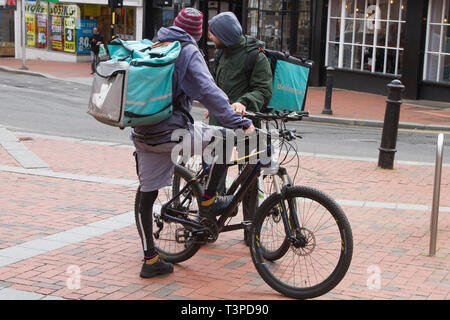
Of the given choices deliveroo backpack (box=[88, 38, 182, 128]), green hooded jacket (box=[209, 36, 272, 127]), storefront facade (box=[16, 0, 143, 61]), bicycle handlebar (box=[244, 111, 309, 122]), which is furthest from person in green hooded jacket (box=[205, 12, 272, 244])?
storefront facade (box=[16, 0, 143, 61])

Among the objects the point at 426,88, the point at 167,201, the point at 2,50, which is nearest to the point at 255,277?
the point at 167,201

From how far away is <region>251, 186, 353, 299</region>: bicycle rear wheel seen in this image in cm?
448

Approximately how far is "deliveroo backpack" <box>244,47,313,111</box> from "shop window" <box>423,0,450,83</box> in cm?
1429

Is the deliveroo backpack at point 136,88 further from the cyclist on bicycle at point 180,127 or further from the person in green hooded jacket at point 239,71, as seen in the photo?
the person in green hooded jacket at point 239,71

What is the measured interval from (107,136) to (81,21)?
2207cm

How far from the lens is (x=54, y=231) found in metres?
6.07

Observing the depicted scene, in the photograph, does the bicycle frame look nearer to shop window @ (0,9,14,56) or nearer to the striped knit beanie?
the striped knit beanie

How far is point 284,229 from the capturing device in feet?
15.6

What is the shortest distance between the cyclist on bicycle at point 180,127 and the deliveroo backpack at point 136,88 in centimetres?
17

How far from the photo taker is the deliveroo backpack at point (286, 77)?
575 centimetres

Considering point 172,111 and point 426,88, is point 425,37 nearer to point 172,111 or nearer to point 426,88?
point 426,88

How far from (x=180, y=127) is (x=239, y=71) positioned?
1185 millimetres

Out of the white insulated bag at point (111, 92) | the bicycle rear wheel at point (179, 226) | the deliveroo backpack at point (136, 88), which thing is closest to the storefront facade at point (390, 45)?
the bicycle rear wheel at point (179, 226)

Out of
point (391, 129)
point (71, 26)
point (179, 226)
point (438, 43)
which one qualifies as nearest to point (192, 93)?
point (179, 226)
